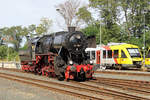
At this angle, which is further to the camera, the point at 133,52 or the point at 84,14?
the point at 84,14

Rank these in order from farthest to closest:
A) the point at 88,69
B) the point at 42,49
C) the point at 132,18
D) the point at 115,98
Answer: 1. the point at 132,18
2. the point at 42,49
3. the point at 88,69
4. the point at 115,98

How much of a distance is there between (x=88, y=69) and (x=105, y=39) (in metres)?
27.3

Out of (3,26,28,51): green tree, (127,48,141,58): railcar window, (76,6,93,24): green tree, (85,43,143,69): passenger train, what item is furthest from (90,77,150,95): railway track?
(3,26,28,51): green tree

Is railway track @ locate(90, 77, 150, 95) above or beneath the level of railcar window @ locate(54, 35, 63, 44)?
beneath

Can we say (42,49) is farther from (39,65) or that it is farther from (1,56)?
(1,56)

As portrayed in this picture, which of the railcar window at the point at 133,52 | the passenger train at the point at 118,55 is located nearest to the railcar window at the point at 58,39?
the passenger train at the point at 118,55

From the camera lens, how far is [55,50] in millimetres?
14133

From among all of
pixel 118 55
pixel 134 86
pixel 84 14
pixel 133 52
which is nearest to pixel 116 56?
pixel 118 55

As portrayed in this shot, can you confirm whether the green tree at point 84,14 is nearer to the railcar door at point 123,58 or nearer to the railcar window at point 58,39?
the railcar door at point 123,58

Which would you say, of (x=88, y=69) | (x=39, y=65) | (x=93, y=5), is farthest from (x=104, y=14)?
(x=88, y=69)

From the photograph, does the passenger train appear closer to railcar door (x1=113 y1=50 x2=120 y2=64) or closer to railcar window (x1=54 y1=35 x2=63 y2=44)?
railcar door (x1=113 y1=50 x2=120 y2=64)

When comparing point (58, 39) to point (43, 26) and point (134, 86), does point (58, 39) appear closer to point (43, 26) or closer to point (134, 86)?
point (134, 86)

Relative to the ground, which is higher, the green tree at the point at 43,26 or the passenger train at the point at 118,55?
the green tree at the point at 43,26

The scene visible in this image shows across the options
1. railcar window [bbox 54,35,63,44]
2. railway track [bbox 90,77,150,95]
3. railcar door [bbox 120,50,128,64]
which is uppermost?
railcar window [bbox 54,35,63,44]
